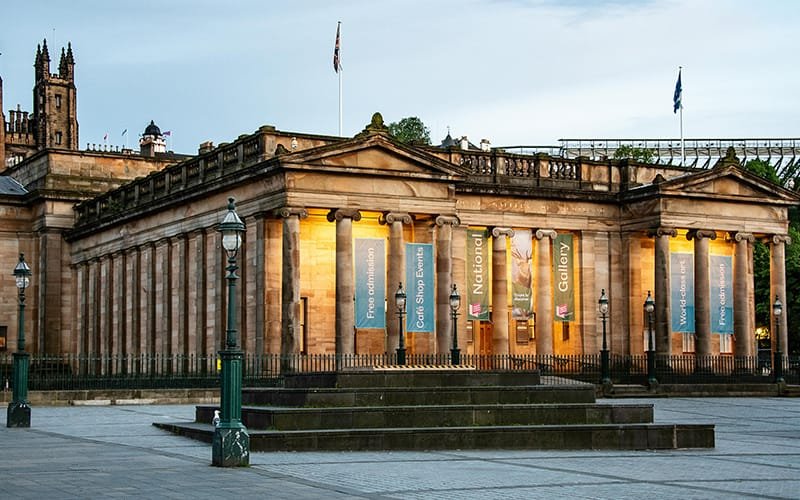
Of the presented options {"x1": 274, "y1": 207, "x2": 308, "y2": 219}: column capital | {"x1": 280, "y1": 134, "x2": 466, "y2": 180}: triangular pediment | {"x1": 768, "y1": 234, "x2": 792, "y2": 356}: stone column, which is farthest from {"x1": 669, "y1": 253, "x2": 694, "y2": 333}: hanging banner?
{"x1": 274, "y1": 207, "x2": 308, "y2": 219}: column capital

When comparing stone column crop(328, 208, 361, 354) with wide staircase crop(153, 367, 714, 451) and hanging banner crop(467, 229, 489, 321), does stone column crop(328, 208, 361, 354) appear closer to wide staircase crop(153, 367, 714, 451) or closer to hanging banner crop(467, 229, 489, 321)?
hanging banner crop(467, 229, 489, 321)

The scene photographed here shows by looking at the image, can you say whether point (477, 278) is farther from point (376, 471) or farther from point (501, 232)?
point (376, 471)

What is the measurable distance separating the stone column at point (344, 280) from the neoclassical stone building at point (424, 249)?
3.4 inches

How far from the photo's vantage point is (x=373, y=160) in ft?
192

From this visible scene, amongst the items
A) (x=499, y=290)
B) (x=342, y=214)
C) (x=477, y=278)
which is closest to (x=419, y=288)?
(x=477, y=278)

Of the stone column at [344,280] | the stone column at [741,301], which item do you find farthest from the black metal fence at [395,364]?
the stone column at [741,301]

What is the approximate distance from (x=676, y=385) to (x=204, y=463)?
1439 inches

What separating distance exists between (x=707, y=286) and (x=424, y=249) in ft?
53.6

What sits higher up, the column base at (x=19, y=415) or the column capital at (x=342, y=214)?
the column capital at (x=342, y=214)

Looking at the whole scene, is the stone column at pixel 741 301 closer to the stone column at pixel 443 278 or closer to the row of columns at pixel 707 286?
the row of columns at pixel 707 286

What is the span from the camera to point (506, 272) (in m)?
65.9

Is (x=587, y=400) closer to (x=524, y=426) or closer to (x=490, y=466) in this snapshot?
(x=524, y=426)

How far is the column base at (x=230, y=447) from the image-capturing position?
23719 mm

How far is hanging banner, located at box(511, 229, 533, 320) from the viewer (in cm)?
6538
